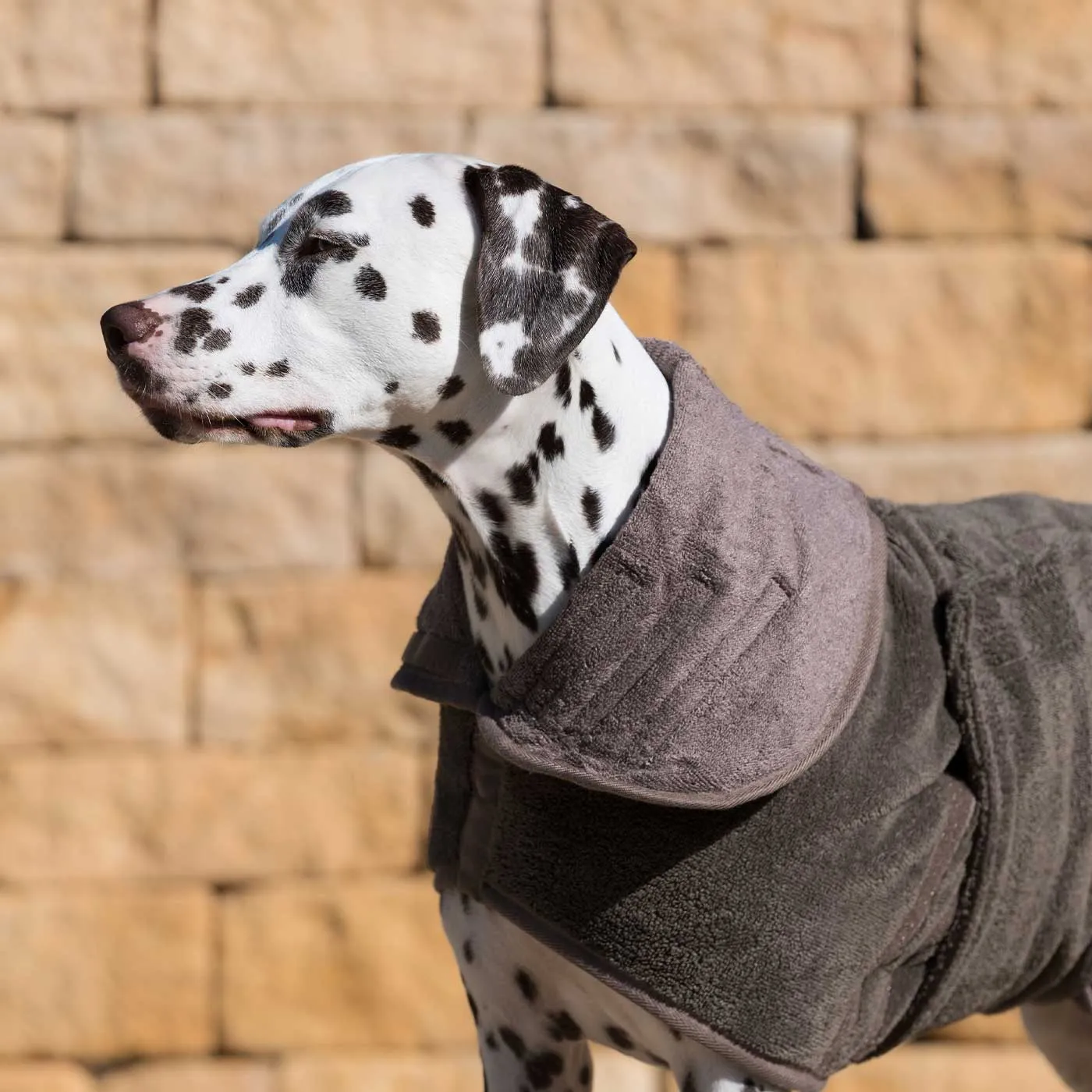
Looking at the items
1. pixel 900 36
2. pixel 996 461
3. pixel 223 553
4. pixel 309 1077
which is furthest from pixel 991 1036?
pixel 900 36

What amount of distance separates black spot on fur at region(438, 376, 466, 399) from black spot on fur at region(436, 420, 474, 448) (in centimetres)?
3

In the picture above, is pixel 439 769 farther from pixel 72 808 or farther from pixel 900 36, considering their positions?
pixel 900 36

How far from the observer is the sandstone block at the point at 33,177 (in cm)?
342

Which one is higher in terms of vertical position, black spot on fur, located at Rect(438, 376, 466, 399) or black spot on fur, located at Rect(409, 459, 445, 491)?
black spot on fur, located at Rect(438, 376, 466, 399)

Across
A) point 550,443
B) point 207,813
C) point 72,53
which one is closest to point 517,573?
point 550,443

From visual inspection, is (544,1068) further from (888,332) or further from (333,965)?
(888,332)

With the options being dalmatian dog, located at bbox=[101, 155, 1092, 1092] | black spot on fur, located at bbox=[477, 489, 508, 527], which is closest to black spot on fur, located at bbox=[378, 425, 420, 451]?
dalmatian dog, located at bbox=[101, 155, 1092, 1092]

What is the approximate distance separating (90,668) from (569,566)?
181cm

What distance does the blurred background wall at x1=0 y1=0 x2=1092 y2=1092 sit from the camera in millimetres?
3414

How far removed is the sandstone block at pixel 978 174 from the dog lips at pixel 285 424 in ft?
6.36

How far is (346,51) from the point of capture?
3.43 m

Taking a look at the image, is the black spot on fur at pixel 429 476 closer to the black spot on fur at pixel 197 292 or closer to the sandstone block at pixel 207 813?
the black spot on fur at pixel 197 292

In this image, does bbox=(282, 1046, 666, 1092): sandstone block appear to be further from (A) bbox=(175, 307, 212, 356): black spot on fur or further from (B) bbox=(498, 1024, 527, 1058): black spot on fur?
(A) bbox=(175, 307, 212, 356): black spot on fur

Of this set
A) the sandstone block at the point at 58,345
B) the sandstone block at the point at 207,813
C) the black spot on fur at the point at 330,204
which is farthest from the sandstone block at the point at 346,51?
the black spot on fur at the point at 330,204
